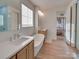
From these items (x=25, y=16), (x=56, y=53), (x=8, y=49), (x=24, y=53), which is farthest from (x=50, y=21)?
(x=8, y=49)

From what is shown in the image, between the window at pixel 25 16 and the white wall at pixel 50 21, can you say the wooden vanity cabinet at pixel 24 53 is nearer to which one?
the window at pixel 25 16

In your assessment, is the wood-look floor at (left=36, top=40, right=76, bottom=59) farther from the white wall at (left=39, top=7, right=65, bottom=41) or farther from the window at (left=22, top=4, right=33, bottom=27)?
the white wall at (left=39, top=7, right=65, bottom=41)

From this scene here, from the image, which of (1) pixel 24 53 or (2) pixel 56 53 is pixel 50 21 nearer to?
(2) pixel 56 53

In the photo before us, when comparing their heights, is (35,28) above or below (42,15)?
below

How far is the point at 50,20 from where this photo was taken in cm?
983

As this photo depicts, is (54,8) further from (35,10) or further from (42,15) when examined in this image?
(35,10)

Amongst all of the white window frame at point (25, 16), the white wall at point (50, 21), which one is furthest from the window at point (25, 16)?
the white wall at point (50, 21)

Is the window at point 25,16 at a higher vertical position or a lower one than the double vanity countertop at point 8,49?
higher

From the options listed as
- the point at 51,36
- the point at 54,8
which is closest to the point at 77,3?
the point at 54,8

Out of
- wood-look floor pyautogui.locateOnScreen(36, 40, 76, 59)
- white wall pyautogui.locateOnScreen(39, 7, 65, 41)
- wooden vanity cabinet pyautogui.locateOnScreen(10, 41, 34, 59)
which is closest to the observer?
wooden vanity cabinet pyautogui.locateOnScreen(10, 41, 34, 59)

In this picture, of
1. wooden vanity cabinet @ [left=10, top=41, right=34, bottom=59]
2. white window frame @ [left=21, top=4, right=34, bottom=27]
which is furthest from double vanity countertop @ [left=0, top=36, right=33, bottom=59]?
white window frame @ [left=21, top=4, right=34, bottom=27]

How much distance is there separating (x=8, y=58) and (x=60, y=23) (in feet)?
40.3

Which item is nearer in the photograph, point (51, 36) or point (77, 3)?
point (77, 3)

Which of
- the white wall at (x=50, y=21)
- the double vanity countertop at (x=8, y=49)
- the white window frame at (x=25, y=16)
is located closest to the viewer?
the double vanity countertop at (x=8, y=49)
